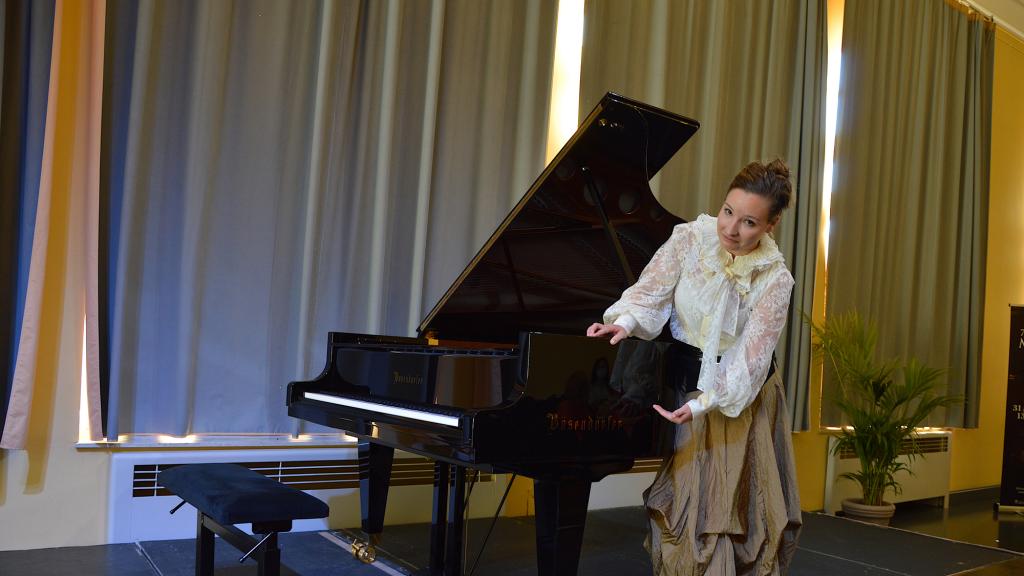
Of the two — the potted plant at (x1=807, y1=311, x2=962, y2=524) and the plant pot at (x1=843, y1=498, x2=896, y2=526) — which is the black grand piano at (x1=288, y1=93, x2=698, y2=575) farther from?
the plant pot at (x1=843, y1=498, x2=896, y2=526)

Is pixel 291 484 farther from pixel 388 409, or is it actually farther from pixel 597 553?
pixel 388 409

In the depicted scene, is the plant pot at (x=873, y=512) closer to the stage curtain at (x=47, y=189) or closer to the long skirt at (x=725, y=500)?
the long skirt at (x=725, y=500)

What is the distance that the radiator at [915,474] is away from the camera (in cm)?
598

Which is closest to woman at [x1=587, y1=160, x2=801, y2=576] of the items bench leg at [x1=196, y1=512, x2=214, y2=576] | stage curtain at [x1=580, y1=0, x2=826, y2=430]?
bench leg at [x1=196, y1=512, x2=214, y2=576]

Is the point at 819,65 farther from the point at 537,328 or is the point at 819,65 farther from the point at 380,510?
the point at 380,510

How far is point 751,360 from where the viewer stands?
7.39 ft

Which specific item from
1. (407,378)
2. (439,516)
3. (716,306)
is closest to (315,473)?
(439,516)

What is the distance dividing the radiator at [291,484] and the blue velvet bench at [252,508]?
3.01 feet

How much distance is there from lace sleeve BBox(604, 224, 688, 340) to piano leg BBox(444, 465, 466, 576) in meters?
0.70

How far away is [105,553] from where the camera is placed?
10.3ft

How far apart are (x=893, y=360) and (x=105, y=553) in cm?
521

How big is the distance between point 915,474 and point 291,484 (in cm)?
461

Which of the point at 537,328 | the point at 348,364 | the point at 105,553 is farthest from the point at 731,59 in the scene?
the point at 105,553

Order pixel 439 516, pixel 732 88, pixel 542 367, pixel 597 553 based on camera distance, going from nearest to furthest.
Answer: pixel 542 367
pixel 439 516
pixel 597 553
pixel 732 88
